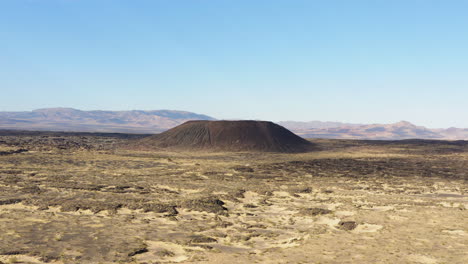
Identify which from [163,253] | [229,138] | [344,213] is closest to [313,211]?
[344,213]

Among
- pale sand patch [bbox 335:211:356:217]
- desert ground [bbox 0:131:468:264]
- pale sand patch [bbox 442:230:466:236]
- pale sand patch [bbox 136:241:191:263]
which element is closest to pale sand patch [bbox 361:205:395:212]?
desert ground [bbox 0:131:468:264]

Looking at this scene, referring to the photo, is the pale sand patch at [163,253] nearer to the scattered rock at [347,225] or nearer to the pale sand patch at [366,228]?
the scattered rock at [347,225]

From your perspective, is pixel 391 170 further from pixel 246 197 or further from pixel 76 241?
pixel 76 241

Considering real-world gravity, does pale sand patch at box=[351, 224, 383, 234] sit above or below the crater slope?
below

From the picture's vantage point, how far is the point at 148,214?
16.9m

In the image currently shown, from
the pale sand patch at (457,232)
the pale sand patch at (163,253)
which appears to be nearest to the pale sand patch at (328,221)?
the pale sand patch at (457,232)

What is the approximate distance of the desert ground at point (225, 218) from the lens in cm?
1165

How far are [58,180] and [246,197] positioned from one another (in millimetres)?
12916

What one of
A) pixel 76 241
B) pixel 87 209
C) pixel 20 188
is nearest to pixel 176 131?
pixel 20 188

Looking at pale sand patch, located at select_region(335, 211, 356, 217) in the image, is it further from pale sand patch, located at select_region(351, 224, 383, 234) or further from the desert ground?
pale sand patch, located at select_region(351, 224, 383, 234)

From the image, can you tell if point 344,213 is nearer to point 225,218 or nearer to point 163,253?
point 225,218

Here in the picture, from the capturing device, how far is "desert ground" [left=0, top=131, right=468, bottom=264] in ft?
38.2

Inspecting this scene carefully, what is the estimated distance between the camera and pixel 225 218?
55.0ft

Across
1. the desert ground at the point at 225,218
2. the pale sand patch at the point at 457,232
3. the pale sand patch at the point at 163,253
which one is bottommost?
the pale sand patch at the point at 163,253
